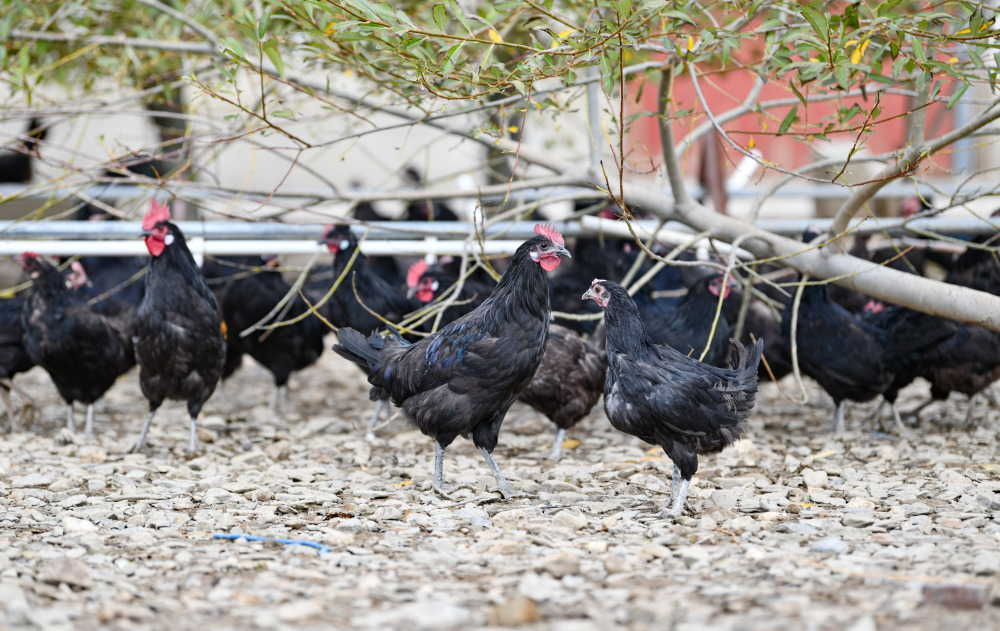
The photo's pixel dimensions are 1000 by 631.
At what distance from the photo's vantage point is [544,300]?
4.16m

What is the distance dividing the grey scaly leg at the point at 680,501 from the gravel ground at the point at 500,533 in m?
0.09

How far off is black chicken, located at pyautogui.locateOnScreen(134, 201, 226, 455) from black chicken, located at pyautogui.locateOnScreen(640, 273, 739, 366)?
264cm

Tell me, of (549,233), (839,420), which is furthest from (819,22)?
(839,420)

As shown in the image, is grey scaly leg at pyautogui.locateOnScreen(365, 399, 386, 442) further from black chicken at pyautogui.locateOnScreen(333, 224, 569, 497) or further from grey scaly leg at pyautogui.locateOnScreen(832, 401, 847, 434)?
grey scaly leg at pyautogui.locateOnScreen(832, 401, 847, 434)

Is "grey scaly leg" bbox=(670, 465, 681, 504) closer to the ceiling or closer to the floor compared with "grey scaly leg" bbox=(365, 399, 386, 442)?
closer to the ceiling

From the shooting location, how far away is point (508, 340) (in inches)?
161

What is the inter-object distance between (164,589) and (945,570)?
2487 mm

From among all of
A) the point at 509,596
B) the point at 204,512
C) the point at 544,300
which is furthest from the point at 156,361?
the point at 509,596

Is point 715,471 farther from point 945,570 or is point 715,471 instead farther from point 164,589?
point 164,589

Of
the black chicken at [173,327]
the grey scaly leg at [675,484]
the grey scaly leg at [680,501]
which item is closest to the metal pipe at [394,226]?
→ the black chicken at [173,327]

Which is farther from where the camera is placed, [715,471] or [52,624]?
[715,471]

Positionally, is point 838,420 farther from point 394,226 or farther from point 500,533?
point 394,226

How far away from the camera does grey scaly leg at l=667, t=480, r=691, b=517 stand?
3.71 metres

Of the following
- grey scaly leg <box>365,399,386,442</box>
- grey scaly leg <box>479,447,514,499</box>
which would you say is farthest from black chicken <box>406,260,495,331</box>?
grey scaly leg <box>479,447,514,499</box>
